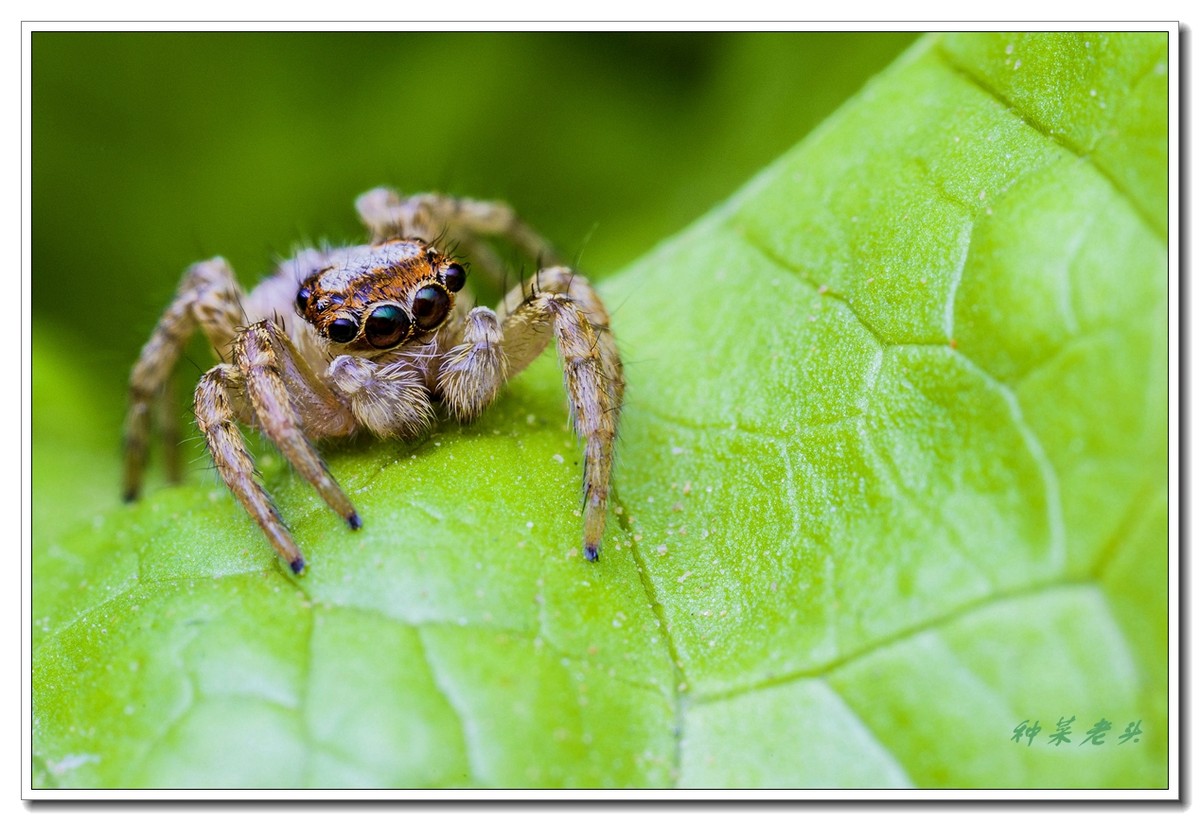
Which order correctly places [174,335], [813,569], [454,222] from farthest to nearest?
[454,222] → [174,335] → [813,569]

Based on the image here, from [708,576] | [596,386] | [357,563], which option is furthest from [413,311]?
[708,576]

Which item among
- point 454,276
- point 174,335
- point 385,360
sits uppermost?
point 454,276

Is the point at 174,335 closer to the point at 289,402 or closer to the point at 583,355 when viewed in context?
the point at 289,402

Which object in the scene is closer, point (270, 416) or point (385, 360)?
point (270, 416)

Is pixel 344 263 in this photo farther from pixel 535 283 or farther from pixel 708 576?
pixel 708 576

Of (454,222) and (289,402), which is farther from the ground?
(454,222)

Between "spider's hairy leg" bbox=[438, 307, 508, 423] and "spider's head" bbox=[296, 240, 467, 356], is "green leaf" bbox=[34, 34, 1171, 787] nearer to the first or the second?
"spider's hairy leg" bbox=[438, 307, 508, 423]

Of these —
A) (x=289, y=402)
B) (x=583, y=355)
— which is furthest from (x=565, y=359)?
(x=289, y=402)
